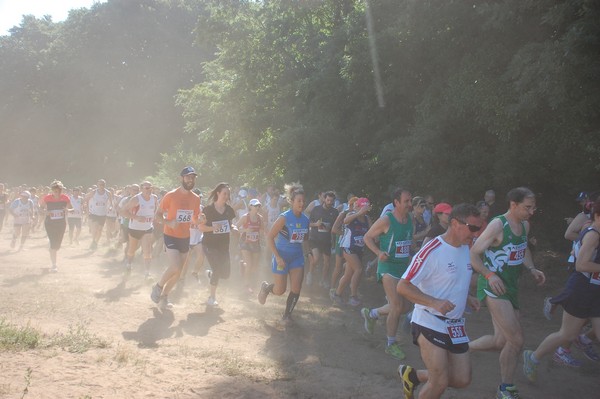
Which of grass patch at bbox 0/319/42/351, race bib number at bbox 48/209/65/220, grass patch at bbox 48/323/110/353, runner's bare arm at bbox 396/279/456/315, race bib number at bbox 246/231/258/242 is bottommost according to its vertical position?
grass patch at bbox 48/323/110/353

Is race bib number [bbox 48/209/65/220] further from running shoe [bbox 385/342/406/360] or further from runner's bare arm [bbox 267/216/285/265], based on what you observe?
running shoe [bbox 385/342/406/360]

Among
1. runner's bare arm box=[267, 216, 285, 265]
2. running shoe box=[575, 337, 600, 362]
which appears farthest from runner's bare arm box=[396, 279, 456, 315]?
running shoe box=[575, 337, 600, 362]

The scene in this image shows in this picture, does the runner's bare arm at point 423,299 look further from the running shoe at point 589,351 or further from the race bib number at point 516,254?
the running shoe at point 589,351

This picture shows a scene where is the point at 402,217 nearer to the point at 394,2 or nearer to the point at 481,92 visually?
the point at 481,92

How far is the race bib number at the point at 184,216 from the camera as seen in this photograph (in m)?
9.03

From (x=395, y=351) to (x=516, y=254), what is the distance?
7.25 ft

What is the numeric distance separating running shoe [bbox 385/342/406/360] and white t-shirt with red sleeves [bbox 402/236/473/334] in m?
2.69

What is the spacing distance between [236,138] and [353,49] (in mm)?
9223

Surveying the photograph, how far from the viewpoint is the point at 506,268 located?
596 centimetres

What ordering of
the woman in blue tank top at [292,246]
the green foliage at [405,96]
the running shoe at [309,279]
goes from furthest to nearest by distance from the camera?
the running shoe at [309,279], the green foliage at [405,96], the woman in blue tank top at [292,246]

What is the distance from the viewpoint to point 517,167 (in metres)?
12.3

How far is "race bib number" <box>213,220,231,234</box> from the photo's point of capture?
9.52 m

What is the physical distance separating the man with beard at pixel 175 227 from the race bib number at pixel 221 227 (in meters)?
0.50

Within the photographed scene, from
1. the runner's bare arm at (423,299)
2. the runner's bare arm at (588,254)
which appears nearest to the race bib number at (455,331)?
the runner's bare arm at (423,299)
